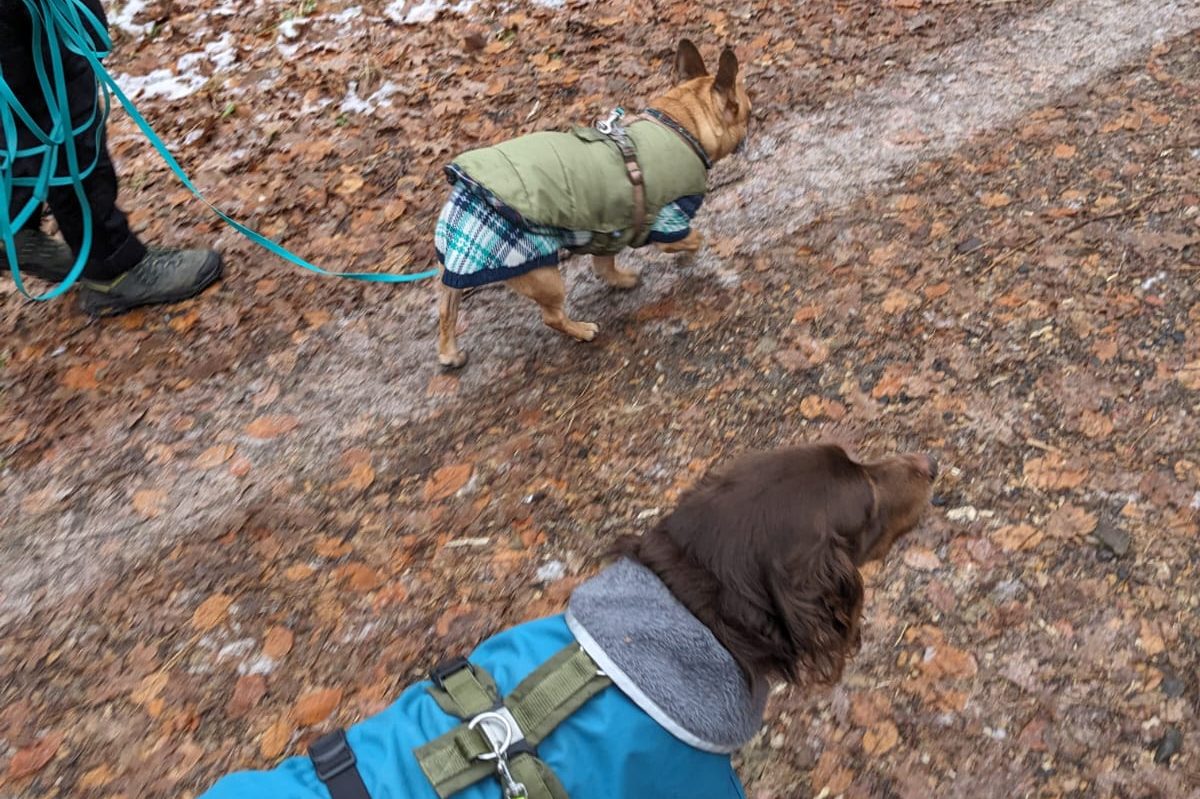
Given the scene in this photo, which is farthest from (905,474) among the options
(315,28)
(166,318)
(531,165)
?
(315,28)

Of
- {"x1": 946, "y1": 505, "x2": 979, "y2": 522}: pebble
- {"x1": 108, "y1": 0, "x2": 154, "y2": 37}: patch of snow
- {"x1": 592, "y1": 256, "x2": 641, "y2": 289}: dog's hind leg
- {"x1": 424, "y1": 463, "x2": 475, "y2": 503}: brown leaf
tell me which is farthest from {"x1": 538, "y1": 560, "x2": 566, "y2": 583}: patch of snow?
{"x1": 108, "y1": 0, "x2": 154, "y2": 37}: patch of snow

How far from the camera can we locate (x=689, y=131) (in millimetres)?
4109

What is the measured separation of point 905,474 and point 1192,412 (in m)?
1.68

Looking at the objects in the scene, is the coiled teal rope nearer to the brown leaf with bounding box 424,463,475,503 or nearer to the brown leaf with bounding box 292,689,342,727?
the brown leaf with bounding box 424,463,475,503

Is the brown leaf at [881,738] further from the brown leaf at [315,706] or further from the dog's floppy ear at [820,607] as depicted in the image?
the brown leaf at [315,706]

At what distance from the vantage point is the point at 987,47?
5.62 m

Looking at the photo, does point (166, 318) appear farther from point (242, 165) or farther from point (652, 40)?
point (652, 40)

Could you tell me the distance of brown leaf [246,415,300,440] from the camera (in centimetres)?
391

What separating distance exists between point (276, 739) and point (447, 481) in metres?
1.26

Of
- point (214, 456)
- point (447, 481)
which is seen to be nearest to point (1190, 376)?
point (447, 481)

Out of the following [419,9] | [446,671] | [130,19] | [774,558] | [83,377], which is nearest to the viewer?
[446,671]

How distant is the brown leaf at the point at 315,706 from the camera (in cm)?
294

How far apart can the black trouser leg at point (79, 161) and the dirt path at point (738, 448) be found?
1.46 ft

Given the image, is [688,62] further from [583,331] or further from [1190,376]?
[1190,376]
